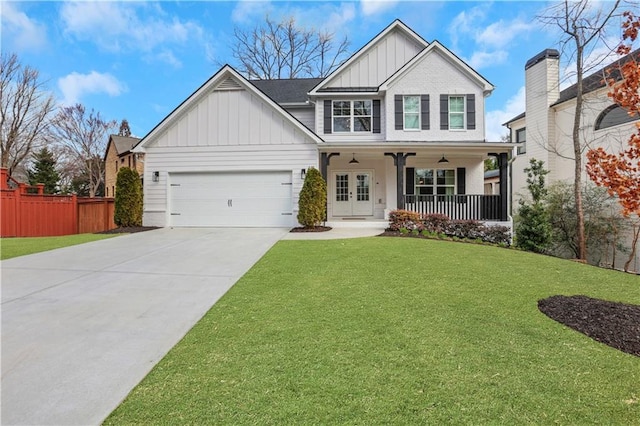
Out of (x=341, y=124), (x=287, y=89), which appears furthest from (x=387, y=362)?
(x=287, y=89)

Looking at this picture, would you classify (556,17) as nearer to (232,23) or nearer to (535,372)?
(535,372)

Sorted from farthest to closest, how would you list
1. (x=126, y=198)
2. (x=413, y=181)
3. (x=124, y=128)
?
(x=124, y=128)
(x=413, y=181)
(x=126, y=198)

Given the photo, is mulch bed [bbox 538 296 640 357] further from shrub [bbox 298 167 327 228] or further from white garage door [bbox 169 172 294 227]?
white garage door [bbox 169 172 294 227]

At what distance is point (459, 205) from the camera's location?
42.6 feet

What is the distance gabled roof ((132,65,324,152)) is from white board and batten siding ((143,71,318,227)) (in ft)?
0.25

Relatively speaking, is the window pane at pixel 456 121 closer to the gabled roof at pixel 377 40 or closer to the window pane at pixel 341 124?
the gabled roof at pixel 377 40

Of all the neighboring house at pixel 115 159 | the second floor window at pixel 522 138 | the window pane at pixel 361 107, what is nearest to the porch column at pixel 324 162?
the window pane at pixel 361 107

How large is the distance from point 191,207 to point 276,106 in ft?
16.6

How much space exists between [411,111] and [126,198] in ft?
37.7

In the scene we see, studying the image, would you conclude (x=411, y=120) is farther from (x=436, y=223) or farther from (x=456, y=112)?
(x=436, y=223)

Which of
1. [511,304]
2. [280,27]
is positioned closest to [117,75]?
[280,27]

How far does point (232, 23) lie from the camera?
25.7 m

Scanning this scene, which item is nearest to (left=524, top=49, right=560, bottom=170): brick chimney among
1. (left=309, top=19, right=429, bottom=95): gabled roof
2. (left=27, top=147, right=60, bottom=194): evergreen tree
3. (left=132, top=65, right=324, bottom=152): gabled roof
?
(left=309, top=19, right=429, bottom=95): gabled roof

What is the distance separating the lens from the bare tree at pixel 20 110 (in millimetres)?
24375
